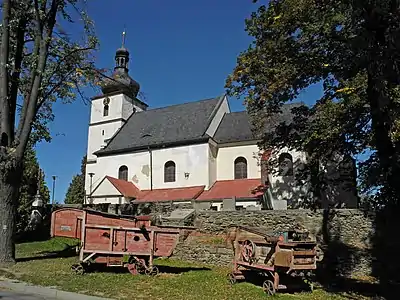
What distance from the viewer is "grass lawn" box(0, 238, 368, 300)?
8.78 metres

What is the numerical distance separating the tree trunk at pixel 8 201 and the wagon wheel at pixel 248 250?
303 inches

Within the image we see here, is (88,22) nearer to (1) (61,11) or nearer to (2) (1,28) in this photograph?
(1) (61,11)

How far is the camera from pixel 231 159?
1336 inches

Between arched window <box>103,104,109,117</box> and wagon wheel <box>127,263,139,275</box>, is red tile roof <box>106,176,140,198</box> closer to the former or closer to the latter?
arched window <box>103,104,109,117</box>

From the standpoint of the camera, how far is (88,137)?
45.2 meters

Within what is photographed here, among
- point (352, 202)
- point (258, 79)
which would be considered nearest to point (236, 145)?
point (352, 202)

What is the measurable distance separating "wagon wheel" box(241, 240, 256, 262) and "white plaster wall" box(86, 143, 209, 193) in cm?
2239

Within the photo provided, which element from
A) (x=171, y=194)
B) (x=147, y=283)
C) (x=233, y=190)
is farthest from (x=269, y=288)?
(x=171, y=194)

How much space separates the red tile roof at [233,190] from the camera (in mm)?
28908

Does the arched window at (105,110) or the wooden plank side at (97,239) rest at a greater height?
the arched window at (105,110)

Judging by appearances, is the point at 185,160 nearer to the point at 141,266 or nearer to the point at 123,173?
the point at 123,173

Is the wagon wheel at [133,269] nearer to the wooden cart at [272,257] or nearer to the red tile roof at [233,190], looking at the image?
the wooden cart at [272,257]

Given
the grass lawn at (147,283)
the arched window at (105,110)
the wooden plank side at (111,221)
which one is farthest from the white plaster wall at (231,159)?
the wooden plank side at (111,221)

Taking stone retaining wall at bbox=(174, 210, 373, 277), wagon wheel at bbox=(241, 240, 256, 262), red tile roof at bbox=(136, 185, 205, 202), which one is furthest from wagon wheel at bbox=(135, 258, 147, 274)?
red tile roof at bbox=(136, 185, 205, 202)
